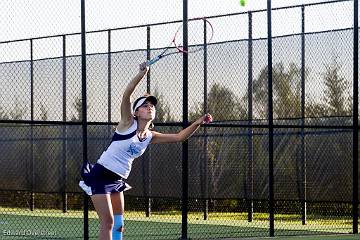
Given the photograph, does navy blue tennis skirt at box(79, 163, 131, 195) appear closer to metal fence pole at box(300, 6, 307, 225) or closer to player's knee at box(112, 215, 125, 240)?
player's knee at box(112, 215, 125, 240)

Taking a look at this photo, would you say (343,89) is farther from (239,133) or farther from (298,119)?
(239,133)

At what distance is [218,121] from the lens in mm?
15719

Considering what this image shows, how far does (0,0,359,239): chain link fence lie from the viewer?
14.9 metres

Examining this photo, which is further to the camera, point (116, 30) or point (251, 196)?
point (116, 30)

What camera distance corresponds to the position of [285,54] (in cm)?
1532

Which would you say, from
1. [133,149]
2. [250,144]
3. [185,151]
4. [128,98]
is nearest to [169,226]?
[250,144]

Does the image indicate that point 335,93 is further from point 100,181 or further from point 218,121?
point 100,181

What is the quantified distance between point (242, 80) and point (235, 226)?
251 cm

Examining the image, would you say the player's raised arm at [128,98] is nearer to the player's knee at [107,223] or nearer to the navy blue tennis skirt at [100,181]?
the navy blue tennis skirt at [100,181]

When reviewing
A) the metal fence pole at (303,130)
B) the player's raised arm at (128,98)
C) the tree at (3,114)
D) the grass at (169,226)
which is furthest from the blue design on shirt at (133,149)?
the tree at (3,114)

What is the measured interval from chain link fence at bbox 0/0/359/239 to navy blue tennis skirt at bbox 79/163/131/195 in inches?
243

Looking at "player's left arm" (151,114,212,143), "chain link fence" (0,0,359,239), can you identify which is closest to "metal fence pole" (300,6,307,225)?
"chain link fence" (0,0,359,239)

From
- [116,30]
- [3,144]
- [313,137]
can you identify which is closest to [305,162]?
[313,137]

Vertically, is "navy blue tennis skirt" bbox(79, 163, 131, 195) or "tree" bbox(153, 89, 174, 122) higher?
"tree" bbox(153, 89, 174, 122)
